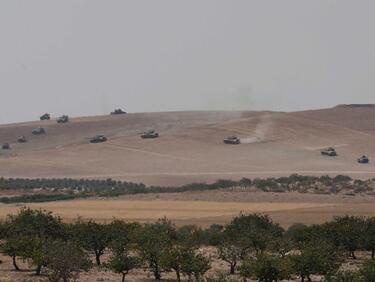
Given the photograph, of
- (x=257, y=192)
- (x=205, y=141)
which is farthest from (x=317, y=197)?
(x=205, y=141)

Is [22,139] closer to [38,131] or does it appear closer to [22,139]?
[22,139]

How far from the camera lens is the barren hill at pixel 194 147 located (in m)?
123

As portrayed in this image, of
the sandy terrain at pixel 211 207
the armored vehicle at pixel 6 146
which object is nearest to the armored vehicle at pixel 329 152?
the sandy terrain at pixel 211 207

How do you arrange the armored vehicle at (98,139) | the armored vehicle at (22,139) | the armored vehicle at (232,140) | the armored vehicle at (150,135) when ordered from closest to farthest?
the armored vehicle at (232,140) < the armored vehicle at (98,139) < the armored vehicle at (150,135) < the armored vehicle at (22,139)

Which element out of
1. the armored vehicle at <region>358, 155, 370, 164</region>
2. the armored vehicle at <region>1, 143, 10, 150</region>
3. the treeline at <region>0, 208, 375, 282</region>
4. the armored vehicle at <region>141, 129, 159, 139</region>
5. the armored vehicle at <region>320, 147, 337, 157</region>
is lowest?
the treeline at <region>0, 208, 375, 282</region>

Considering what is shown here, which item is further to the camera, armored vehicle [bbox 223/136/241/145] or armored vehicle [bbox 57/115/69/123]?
armored vehicle [bbox 57/115/69/123]

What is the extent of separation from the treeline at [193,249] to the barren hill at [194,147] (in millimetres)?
61388

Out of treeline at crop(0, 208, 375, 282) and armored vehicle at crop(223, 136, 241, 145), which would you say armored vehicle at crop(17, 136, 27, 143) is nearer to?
armored vehicle at crop(223, 136, 241, 145)

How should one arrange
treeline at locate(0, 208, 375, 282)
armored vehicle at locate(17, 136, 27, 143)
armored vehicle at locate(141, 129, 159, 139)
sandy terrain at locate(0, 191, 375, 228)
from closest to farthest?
treeline at locate(0, 208, 375, 282)
sandy terrain at locate(0, 191, 375, 228)
armored vehicle at locate(141, 129, 159, 139)
armored vehicle at locate(17, 136, 27, 143)

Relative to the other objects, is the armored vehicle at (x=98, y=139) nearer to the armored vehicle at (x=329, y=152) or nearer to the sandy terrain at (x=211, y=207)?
the armored vehicle at (x=329, y=152)

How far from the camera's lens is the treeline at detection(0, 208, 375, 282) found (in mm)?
35281

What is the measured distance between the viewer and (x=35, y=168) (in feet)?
413

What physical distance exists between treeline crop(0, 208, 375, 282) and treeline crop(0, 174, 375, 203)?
131 ft

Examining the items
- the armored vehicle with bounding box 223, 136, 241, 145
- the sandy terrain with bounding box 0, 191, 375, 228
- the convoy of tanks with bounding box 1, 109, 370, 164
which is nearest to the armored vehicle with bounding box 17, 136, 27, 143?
the convoy of tanks with bounding box 1, 109, 370, 164
